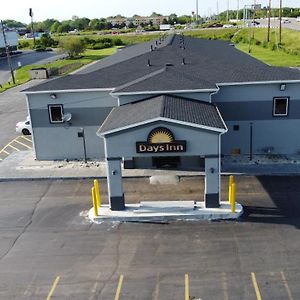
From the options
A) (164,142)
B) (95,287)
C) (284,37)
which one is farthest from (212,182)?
(284,37)

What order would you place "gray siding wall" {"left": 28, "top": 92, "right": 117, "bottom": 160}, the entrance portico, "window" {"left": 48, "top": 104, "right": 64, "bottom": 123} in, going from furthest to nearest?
"window" {"left": 48, "top": 104, "right": 64, "bottom": 123}
"gray siding wall" {"left": 28, "top": 92, "right": 117, "bottom": 160}
the entrance portico

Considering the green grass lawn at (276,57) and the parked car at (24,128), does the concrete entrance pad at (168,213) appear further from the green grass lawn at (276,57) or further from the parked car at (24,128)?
the green grass lawn at (276,57)

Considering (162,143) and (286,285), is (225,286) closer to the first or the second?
(286,285)

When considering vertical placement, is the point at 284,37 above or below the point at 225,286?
above

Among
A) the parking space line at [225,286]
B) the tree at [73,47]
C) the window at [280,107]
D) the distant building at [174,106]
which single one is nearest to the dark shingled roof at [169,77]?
the distant building at [174,106]

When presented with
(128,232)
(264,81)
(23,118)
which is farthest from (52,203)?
(23,118)

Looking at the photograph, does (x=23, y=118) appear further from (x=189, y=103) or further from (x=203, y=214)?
(x=203, y=214)

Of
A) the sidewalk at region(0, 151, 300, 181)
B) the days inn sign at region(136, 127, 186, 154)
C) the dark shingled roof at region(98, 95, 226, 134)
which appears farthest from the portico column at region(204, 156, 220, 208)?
the sidewalk at region(0, 151, 300, 181)

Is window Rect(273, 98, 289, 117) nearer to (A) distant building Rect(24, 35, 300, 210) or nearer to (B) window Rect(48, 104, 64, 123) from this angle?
(A) distant building Rect(24, 35, 300, 210)
